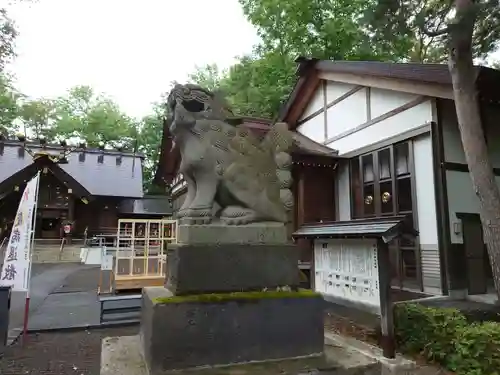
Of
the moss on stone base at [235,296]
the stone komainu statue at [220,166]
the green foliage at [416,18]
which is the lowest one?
the moss on stone base at [235,296]

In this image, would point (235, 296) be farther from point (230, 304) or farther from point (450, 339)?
point (450, 339)

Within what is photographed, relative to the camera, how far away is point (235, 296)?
325cm

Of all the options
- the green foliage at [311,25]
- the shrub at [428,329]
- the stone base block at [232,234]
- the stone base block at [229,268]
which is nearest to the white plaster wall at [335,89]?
the green foliage at [311,25]

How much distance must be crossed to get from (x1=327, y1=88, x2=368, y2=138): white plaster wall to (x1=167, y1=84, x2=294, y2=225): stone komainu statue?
7.15 metres

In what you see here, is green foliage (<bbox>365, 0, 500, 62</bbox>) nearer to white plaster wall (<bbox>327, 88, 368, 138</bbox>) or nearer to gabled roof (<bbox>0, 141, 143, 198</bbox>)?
white plaster wall (<bbox>327, 88, 368, 138</bbox>)

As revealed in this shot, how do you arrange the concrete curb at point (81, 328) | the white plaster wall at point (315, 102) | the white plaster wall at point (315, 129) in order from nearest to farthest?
1. the concrete curb at point (81, 328)
2. the white plaster wall at point (315, 129)
3. the white plaster wall at point (315, 102)

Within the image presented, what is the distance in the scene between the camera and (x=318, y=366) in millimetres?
3219

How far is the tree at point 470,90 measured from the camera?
17.1 ft

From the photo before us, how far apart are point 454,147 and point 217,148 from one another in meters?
6.66

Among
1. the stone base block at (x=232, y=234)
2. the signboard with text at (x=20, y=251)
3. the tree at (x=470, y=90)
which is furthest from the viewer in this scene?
the signboard with text at (x=20, y=251)

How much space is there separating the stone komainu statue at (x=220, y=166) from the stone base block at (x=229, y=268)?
12.6 inches

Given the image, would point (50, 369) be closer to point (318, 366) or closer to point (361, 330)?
point (318, 366)

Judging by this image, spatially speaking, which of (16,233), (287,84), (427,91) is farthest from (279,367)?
(287,84)

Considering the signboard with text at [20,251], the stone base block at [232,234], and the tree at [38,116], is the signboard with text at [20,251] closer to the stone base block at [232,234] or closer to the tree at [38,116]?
the stone base block at [232,234]
